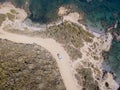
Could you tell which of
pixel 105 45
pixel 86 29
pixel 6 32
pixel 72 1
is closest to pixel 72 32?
pixel 86 29

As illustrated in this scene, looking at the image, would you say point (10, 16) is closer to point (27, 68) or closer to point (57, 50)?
point (57, 50)

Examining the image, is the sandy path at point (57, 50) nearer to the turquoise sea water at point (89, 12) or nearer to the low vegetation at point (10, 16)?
the low vegetation at point (10, 16)

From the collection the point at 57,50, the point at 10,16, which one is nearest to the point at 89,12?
the point at 10,16

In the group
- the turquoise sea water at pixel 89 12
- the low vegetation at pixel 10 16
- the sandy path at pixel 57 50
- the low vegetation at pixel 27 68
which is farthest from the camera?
the turquoise sea water at pixel 89 12

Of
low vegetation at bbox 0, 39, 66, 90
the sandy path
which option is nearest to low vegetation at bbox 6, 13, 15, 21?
the sandy path

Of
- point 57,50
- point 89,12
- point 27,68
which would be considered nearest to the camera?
point 27,68

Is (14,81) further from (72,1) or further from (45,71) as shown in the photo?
(72,1)

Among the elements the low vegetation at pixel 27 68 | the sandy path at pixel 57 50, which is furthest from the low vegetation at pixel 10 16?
the low vegetation at pixel 27 68
